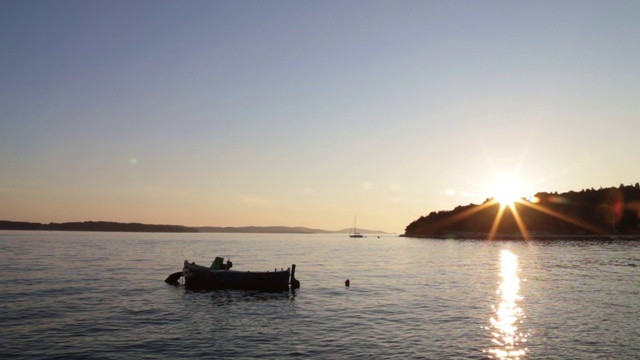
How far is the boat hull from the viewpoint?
165ft

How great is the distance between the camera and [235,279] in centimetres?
5078

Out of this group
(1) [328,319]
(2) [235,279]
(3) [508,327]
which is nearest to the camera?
(3) [508,327]

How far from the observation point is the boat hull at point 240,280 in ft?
→ 165

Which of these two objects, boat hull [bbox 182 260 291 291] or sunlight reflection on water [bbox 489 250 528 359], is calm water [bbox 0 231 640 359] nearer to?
sunlight reflection on water [bbox 489 250 528 359]

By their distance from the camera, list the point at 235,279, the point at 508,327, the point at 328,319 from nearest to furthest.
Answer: the point at 508,327 < the point at 328,319 < the point at 235,279

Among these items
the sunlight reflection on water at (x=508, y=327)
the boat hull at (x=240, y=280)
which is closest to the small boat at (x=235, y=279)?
the boat hull at (x=240, y=280)

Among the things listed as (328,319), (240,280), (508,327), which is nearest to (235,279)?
(240,280)

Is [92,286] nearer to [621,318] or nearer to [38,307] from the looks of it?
[38,307]

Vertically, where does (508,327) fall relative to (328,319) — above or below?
above

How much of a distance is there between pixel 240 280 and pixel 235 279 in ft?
1.95

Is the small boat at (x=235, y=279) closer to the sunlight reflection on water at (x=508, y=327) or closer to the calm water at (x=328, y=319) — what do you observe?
the calm water at (x=328, y=319)

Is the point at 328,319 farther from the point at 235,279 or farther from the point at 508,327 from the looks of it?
the point at 235,279

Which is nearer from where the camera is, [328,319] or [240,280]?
[328,319]

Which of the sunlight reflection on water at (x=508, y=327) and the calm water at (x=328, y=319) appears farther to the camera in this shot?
the calm water at (x=328, y=319)
